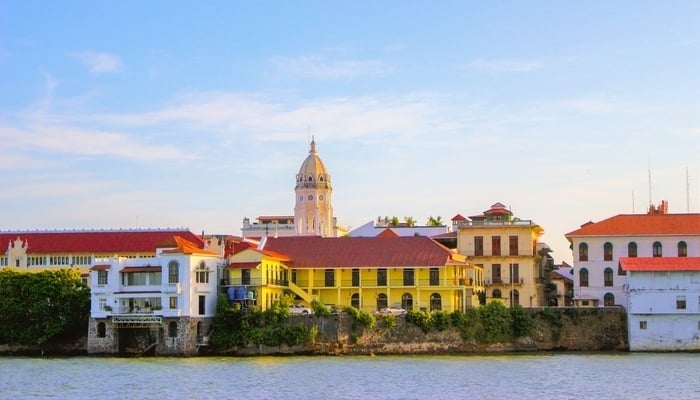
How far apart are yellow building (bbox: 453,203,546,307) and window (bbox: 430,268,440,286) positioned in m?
10.7

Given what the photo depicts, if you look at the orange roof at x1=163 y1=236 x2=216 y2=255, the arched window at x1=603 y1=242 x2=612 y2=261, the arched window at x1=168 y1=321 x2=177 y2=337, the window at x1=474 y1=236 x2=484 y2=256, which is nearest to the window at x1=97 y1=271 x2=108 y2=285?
the orange roof at x1=163 y1=236 x2=216 y2=255

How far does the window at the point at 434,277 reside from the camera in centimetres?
8138

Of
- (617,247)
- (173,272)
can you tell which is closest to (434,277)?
Answer: (617,247)

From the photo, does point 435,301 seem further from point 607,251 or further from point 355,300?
point 607,251

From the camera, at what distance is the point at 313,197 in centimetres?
13000

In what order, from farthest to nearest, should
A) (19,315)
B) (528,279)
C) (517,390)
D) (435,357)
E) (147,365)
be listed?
(528,279) < (19,315) < (435,357) < (147,365) < (517,390)

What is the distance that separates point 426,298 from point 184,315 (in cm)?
1686

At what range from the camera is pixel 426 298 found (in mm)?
81438

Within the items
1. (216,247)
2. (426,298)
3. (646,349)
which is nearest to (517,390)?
(646,349)

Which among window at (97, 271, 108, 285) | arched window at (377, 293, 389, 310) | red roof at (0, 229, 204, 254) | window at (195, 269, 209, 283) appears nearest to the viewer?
window at (195, 269, 209, 283)

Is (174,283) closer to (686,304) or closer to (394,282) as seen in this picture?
(394,282)

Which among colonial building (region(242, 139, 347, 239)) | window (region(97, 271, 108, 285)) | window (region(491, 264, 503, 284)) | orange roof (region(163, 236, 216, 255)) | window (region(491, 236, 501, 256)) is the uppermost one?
colonial building (region(242, 139, 347, 239))

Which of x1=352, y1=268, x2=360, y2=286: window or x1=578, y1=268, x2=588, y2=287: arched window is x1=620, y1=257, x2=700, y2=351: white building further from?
x1=352, y1=268, x2=360, y2=286: window

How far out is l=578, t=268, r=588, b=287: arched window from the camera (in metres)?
86.9
